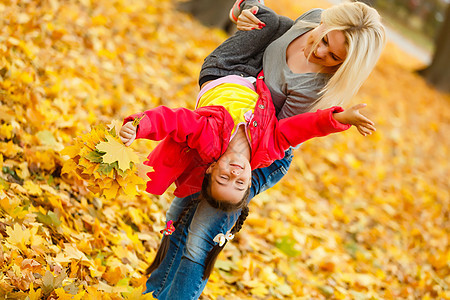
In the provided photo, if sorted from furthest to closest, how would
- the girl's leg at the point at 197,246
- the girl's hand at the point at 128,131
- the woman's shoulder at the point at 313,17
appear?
the woman's shoulder at the point at 313,17, the girl's leg at the point at 197,246, the girl's hand at the point at 128,131

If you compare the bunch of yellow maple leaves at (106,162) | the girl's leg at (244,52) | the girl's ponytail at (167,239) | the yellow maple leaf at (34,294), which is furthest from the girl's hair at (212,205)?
the yellow maple leaf at (34,294)

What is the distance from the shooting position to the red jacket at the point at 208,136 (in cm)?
204

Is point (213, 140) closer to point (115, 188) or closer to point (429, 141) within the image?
point (115, 188)

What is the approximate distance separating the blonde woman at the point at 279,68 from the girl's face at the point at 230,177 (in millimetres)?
169

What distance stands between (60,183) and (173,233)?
Answer: 902 mm

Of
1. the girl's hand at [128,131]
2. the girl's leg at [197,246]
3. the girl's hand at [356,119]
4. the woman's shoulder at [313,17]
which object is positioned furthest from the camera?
the woman's shoulder at [313,17]

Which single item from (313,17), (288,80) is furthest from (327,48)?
(313,17)

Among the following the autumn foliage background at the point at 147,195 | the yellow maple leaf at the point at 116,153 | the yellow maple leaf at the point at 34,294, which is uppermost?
the yellow maple leaf at the point at 116,153

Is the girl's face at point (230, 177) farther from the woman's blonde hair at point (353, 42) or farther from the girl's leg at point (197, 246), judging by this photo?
the woman's blonde hair at point (353, 42)

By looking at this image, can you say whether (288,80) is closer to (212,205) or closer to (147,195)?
(212,205)

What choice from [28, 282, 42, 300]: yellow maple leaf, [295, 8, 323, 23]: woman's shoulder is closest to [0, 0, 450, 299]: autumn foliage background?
[28, 282, 42, 300]: yellow maple leaf

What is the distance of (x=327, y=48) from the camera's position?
224cm

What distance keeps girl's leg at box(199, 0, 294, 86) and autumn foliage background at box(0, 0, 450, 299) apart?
0.70m

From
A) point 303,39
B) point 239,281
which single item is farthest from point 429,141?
point 303,39
